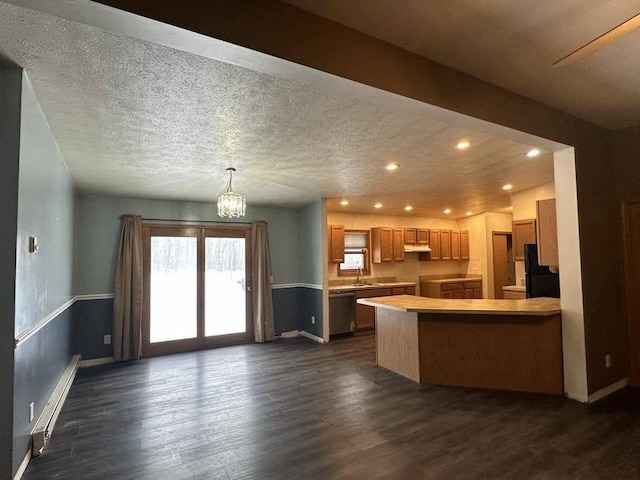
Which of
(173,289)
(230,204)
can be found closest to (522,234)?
(230,204)

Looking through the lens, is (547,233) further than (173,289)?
No

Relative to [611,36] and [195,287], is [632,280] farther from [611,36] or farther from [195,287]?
[195,287]

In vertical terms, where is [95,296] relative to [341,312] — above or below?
above

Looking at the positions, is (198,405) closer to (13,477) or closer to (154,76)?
(13,477)

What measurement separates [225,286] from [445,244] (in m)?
5.29

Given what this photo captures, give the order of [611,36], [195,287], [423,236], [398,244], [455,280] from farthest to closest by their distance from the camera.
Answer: [423,236]
[455,280]
[398,244]
[195,287]
[611,36]

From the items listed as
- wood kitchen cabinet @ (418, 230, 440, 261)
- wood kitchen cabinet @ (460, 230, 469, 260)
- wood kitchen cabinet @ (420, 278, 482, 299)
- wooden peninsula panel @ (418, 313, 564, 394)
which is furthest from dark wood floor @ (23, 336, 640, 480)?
wood kitchen cabinet @ (460, 230, 469, 260)

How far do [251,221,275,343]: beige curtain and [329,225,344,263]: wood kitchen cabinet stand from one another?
4.18 feet

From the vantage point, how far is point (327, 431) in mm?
2678

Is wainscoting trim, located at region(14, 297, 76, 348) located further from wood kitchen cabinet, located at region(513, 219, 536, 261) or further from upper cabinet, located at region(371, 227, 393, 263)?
wood kitchen cabinet, located at region(513, 219, 536, 261)

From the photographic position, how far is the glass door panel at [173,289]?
5.21 m

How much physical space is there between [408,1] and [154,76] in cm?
148

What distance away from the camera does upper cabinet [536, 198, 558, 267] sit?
3402mm

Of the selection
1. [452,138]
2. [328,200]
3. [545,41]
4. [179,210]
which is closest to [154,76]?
[545,41]
